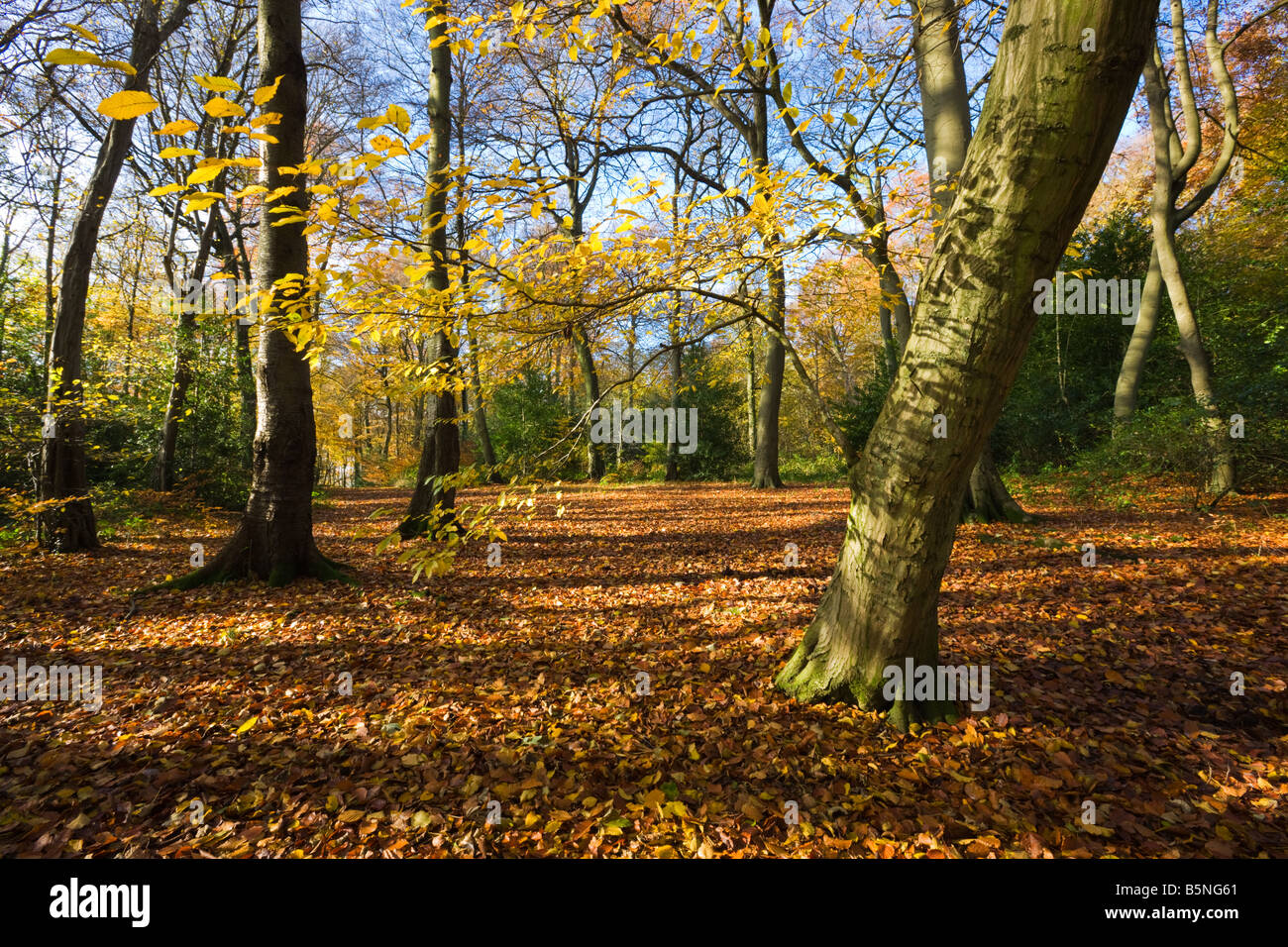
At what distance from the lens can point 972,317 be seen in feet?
7.74

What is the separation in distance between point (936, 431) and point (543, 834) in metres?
2.53

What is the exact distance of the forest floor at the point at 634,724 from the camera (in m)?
2.36

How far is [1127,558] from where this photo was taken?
5582 millimetres

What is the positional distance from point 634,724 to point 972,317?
2.77 m

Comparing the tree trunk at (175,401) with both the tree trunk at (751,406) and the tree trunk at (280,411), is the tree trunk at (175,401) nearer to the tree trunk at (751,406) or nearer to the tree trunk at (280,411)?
the tree trunk at (280,411)

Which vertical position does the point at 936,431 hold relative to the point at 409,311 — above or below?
below
